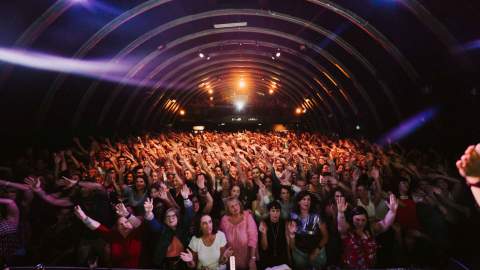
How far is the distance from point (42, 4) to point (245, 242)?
10.6 meters

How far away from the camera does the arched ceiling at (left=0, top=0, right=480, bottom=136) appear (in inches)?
449

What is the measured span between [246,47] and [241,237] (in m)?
20.2

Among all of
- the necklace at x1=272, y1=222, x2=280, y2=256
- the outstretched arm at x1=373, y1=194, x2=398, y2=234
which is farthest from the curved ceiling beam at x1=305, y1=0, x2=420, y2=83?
the necklace at x1=272, y1=222, x2=280, y2=256

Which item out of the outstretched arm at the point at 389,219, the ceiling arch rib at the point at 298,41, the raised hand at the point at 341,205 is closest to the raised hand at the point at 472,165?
the raised hand at the point at 341,205

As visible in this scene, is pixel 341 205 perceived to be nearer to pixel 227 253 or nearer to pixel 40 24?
pixel 227 253

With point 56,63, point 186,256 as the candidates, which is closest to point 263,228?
point 186,256

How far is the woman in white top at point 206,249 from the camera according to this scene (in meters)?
6.27

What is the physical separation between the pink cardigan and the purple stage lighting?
11.9 meters

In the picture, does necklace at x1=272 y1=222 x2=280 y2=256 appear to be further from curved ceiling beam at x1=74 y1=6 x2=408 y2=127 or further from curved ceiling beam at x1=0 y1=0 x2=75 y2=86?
curved ceiling beam at x1=74 y1=6 x2=408 y2=127

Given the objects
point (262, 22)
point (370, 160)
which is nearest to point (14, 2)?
point (262, 22)

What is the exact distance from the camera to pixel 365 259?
6.09 metres

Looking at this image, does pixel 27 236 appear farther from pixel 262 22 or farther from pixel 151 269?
pixel 262 22

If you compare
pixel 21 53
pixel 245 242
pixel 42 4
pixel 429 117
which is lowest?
pixel 245 242

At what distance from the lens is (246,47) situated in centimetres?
2464
